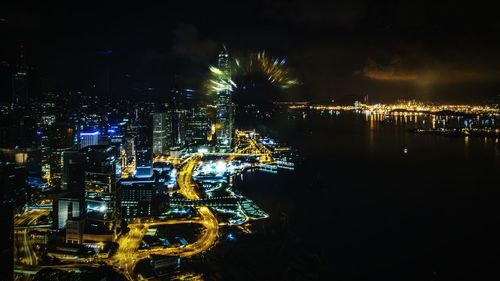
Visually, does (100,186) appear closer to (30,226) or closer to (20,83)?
(30,226)

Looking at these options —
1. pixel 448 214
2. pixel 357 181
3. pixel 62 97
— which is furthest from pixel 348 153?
pixel 62 97

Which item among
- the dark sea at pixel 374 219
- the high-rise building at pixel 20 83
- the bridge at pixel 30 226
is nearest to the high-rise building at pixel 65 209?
the bridge at pixel 30 226

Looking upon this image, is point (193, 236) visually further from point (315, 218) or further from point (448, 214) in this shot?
point (448, 214)

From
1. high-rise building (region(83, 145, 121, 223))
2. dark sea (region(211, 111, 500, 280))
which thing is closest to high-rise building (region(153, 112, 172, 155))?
dark sea (region(211, 111, 500, 280))

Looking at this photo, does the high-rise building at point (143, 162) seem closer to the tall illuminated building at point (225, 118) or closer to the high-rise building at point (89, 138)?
the high-rise building at point (89, 138)

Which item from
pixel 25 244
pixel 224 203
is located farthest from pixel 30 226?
pixel 224 203

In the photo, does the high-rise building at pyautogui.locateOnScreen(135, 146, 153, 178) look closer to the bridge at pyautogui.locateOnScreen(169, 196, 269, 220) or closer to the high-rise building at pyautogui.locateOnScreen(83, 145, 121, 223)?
the bridge at pyautogui.locateOnScreen(169, 196, 269, 220)

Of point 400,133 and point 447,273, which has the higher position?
point 400,133
